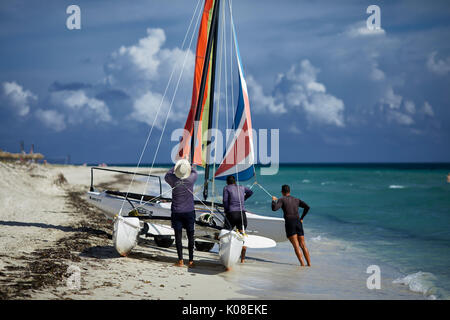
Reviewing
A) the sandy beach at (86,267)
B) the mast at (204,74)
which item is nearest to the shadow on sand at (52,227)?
the sandy beach at (86,267)

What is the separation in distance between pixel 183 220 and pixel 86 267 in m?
1.68

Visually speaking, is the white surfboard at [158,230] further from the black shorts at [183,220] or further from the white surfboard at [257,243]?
the white surfboard at [257,243]

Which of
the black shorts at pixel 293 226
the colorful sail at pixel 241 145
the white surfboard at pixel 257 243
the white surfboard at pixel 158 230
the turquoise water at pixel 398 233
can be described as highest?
the colorful sail at pixel 241 145

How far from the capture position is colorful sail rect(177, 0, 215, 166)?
9.81 m

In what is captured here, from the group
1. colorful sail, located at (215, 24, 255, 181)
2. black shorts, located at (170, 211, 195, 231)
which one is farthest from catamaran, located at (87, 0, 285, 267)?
black shorts, located at (170, 211, 195, 231)

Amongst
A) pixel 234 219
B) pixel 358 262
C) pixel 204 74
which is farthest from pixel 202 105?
pixel 358 262

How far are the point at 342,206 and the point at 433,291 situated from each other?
1665 cm

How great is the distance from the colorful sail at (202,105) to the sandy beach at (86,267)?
231cm

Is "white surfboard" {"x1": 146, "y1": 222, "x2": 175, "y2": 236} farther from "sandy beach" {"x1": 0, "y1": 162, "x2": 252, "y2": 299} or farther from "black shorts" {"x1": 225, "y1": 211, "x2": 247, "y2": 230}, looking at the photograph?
"black shorts" {"x1": 225, "y1": 211, "x2": 247, "y2": 230}

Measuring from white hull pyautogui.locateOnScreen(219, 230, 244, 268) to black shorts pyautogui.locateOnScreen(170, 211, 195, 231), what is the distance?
56 cm

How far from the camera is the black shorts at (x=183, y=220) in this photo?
276 inches
